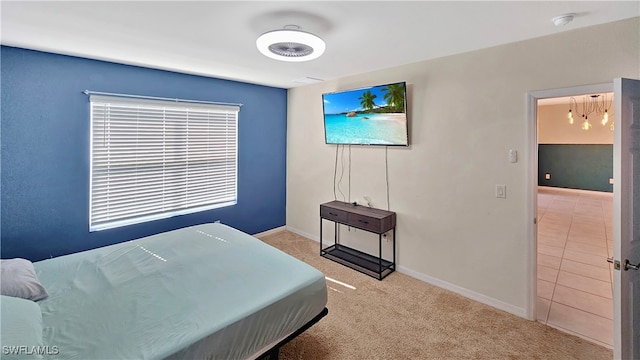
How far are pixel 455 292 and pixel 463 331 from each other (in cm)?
65

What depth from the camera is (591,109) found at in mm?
7379

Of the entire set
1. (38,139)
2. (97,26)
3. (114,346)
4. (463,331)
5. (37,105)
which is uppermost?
(97,26)

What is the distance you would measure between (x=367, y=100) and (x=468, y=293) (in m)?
2.35

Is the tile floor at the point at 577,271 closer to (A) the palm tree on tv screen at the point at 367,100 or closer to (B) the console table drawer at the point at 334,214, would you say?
(B) the console table drawer at the point at 334,214

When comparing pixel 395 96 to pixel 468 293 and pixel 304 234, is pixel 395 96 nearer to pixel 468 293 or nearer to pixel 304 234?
pixel 468 293

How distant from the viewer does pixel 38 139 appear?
2.68 meters

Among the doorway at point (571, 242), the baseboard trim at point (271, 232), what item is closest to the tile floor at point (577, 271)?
the doorway at point (571, 242)

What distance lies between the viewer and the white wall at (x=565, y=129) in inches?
294

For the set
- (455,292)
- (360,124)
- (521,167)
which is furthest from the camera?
(360,124)

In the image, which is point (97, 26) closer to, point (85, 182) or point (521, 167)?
point (85, 182)

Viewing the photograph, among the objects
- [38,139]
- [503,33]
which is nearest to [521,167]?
[503,33]

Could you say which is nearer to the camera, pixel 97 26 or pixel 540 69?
pixel 97 26

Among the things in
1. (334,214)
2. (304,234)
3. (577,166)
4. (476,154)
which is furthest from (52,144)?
(577,166)

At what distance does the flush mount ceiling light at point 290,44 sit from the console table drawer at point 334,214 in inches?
77.6
